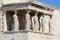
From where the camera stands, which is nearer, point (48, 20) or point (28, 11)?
point (28, 11)

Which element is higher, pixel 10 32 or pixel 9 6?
pixel 9 6

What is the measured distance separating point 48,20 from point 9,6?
17.8 ft

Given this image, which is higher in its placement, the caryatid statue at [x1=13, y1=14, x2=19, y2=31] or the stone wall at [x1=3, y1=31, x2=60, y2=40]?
the caryatid statue at [x1=13, y1=14, x2=19, y2=31]

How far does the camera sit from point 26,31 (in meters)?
36.1

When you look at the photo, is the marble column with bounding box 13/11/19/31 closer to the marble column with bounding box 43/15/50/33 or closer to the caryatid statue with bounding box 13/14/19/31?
the caryatid statue with bounding box 13/14/19/31

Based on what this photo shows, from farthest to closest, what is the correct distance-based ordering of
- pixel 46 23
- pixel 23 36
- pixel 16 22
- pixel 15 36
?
pixel 46 23 < pixel 16 22 < pixel 15 36 < pixel 23 36

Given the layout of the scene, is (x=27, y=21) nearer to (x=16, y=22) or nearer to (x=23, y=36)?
(x=16, y=22)

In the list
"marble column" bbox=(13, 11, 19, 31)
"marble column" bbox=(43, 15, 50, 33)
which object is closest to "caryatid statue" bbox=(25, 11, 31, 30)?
"marble column" bbox=(13, 11, 19, 31)

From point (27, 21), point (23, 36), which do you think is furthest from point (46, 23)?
point (23, 36)

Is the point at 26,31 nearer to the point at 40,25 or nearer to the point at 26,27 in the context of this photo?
the point at 26,27

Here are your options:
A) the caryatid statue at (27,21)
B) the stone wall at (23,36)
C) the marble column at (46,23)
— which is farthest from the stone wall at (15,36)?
the marble column at (46,23)

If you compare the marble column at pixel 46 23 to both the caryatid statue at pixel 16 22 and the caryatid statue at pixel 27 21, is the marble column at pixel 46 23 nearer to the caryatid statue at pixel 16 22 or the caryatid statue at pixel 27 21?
the caryatid statue at pixel 27 21

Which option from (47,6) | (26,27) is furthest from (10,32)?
(47,6)

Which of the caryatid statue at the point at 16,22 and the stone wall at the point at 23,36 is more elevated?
the caryatid statue at the point at 16,22
